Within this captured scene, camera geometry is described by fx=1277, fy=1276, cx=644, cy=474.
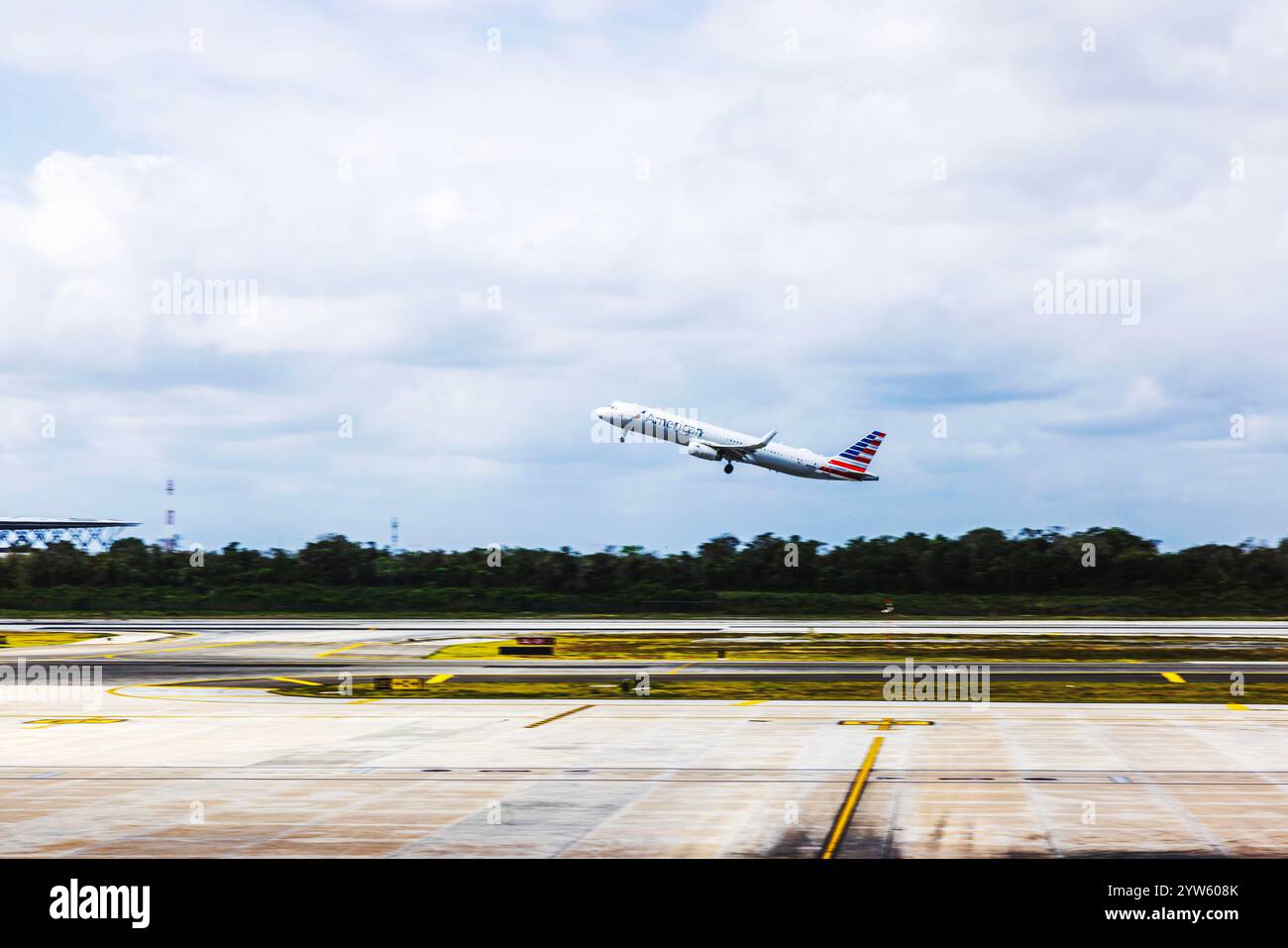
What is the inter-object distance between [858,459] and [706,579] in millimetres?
42933

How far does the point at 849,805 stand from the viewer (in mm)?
24688

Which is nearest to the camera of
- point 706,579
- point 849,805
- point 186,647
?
point 849,805

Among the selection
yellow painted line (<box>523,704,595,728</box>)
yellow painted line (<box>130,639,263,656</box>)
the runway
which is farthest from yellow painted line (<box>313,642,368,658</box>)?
yellow painted line (<box>523,704,595,728</box>)

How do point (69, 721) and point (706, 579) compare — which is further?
point (706, 579)

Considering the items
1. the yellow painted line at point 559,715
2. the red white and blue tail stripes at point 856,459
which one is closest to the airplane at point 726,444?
the red white and blue tail stripes at point 856,459

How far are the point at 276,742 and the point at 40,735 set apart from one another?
7.40 metres

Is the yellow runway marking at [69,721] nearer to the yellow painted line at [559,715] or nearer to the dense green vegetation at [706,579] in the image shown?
the yellow painted line at [559,715]

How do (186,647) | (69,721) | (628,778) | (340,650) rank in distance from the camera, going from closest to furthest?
(628,778) < (69,721) < (340,650) < (186,647)

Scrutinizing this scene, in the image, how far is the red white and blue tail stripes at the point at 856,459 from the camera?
14112 cm

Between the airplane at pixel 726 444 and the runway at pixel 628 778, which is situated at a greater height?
the airplane at pixel 726 444

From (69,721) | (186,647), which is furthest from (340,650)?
(69,721)

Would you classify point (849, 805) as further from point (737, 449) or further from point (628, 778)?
point (737, 449)

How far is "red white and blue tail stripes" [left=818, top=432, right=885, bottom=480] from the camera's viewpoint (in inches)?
5556
